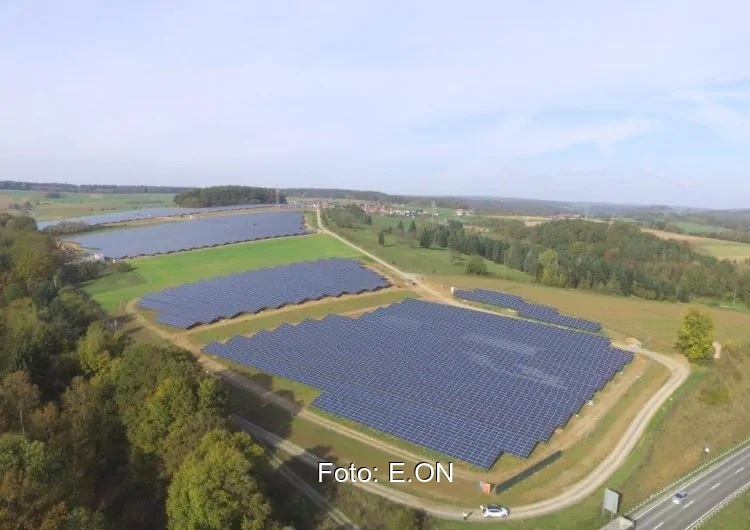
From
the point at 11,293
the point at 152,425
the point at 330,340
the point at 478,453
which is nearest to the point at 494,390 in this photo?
the point at 478,453

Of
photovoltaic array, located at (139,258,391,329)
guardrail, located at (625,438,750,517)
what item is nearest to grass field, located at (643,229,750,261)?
photovoltaic array, located at (139,258,391,329)

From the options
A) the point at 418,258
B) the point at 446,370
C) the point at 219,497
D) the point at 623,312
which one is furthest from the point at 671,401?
the point at 418,258

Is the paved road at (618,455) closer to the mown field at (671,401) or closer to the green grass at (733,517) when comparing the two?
the mown field at (671,401)

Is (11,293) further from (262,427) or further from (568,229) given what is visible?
(568,229)

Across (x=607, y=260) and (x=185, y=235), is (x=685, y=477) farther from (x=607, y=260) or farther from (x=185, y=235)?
(x=185, y=235)

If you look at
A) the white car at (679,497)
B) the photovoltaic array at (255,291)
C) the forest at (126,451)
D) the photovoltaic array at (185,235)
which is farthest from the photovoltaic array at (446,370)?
the photovoltaic array at (185,235)

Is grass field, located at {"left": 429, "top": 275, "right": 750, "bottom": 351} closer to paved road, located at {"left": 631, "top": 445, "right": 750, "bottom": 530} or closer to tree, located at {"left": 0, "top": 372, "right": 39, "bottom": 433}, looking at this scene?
paved road, located at {"left": 631, "top": 445, "right": 750, "bottom": 530}
